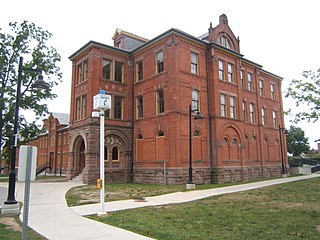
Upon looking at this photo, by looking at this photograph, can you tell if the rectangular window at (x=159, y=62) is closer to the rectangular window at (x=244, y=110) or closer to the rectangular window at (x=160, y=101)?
the rectangular window at (x=160, y=101)

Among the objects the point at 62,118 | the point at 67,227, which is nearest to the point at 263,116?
the point at 67,227

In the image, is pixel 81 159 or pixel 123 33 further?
pixel 123 33

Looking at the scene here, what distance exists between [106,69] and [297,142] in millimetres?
53490

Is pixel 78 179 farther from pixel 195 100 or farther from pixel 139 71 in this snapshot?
pixel 195 100

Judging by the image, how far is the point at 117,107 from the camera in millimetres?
28688

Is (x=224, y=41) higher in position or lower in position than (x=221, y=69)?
higher

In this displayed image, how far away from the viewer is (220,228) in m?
8.31

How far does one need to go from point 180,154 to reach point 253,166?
11.4 m

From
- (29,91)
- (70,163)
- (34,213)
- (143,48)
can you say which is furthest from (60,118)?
(34,213)

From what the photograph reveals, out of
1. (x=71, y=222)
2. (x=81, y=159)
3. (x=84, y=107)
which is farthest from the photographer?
(x=81, y=159)

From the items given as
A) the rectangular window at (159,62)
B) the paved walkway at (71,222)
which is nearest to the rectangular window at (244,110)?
the rectangular window at (159,62)

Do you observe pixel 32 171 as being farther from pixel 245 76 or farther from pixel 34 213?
pixel 245 76

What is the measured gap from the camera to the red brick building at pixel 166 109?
2472 centimetres

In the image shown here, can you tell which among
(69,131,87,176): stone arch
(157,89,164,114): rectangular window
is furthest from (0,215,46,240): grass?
(69,131,87,176): stone arch
